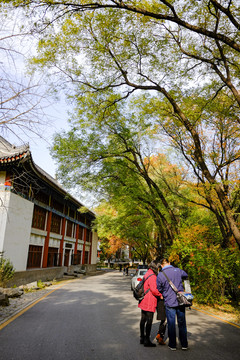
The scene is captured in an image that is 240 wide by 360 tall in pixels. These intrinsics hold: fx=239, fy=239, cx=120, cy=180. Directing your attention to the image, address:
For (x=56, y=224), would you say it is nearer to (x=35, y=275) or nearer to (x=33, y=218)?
(x=33, y=218)

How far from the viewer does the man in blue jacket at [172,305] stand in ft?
15.3

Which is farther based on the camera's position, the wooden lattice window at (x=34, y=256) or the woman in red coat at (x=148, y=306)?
the wooden lattice window at (x=34, y=256)

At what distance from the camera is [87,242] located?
36312 mm

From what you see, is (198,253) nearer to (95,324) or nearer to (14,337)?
(95,324)

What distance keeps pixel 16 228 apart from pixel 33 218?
3.18m

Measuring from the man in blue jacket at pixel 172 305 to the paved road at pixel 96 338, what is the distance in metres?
0.23

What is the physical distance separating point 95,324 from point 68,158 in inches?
344

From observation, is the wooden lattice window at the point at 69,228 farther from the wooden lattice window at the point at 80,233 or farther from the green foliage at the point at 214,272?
the green foliage at the point at 214,272

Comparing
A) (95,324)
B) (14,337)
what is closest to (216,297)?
(95,324)

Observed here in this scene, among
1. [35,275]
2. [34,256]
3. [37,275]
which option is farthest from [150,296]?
[34,256]

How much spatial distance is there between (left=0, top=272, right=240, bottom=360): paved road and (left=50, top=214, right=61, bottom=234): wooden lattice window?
15.1 metres

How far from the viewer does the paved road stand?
431cm

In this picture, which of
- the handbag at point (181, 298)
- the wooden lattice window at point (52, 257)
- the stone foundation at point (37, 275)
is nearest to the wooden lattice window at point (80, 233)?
the stone foundation at point (37, 275)

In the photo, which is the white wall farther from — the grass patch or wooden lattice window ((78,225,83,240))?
wooden lattice window ((78,225,83,240))
